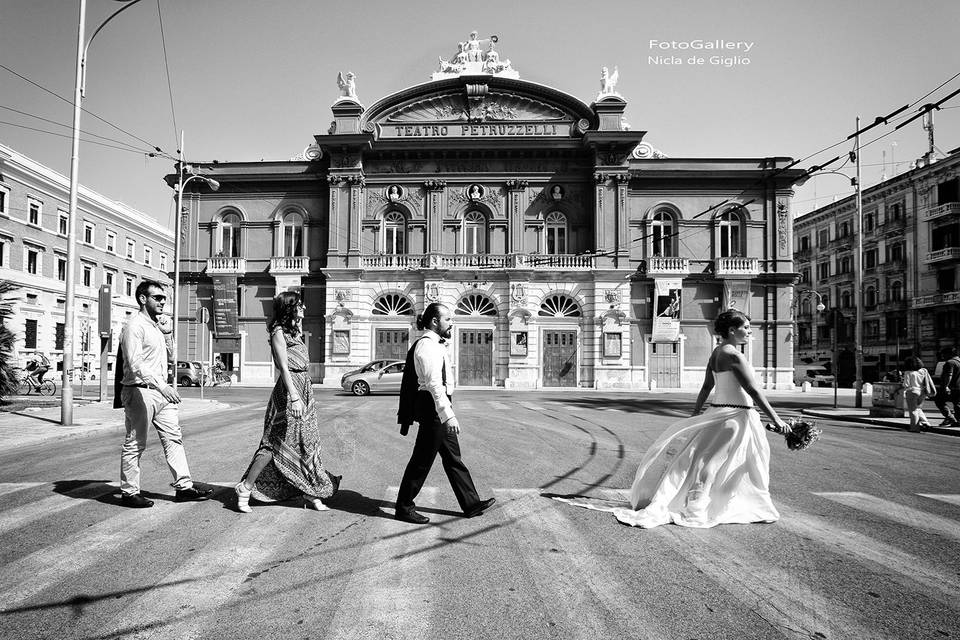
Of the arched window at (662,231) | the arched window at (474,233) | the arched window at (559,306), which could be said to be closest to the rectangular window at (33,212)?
the arched window at (474,233)

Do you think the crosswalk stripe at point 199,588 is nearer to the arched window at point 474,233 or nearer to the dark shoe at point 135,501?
the dark shoe at point 135,501

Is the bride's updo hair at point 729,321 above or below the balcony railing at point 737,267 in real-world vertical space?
below

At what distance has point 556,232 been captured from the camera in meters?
31.5

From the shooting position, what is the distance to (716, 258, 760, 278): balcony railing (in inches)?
1203

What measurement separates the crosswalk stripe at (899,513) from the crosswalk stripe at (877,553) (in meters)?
0.71

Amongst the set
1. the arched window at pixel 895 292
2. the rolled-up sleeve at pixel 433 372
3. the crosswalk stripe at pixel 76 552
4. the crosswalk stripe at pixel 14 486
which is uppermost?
the arched window at pixel 895 292

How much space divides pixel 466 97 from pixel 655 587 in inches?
1264

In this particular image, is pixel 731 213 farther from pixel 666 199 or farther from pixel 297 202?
pixel 297 202

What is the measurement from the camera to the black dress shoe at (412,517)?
465cm

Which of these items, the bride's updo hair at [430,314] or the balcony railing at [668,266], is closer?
the bride's updo hair at [430,314]

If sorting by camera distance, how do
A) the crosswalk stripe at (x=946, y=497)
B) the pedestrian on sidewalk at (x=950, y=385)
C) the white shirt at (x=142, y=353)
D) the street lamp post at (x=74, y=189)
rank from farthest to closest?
the pedestrian on sidewalk at (x=950, y=385), the street lamp post at (x=74, y=189), the crosswalk stripe at (x=946, y=497), the white shirt at (x=142, y=353)

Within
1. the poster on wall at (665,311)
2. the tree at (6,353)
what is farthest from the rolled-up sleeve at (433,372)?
the poster on wall at (665,311)

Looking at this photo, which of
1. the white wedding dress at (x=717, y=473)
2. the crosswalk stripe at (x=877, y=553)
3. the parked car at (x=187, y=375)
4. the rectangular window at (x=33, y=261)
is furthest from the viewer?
the rectangular window at (x=33, y=261)

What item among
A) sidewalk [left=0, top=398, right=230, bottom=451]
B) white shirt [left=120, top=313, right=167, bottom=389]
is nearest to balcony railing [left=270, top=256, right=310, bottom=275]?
sidewalk [left=0, top=398, right=230, bottom=451]
